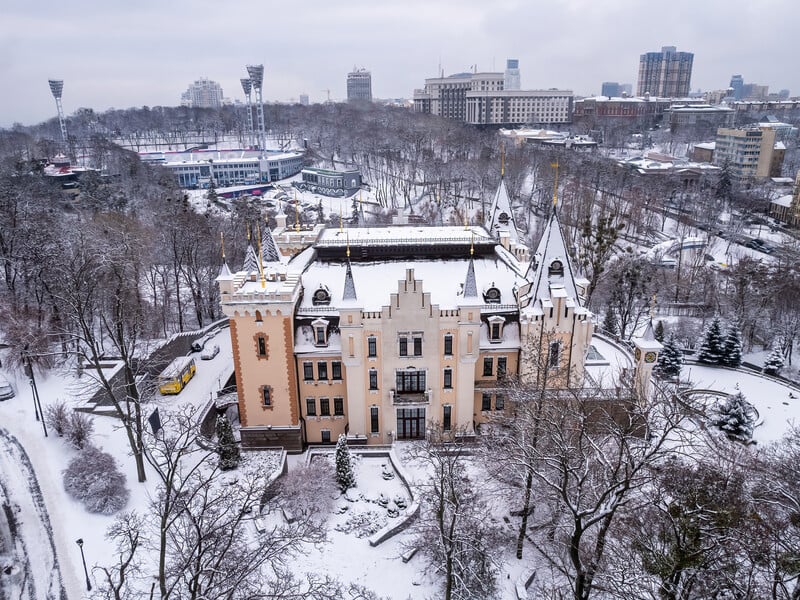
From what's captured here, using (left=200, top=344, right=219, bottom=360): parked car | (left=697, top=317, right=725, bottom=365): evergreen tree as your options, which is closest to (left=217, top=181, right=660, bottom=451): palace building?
(left=200, top=344, right=219, bottom=360): parked car

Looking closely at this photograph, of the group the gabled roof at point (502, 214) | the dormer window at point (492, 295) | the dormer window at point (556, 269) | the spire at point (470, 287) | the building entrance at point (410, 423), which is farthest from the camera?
the gabled roof at point (502, 214)

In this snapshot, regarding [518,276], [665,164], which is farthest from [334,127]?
[518,276]

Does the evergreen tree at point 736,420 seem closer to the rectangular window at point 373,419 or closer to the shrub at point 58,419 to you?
the rectangular window at point 373,419

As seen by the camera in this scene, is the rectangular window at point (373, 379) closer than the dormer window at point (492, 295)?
Yes

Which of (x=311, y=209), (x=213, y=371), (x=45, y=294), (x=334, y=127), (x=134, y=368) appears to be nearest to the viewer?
(x=134, y=368)

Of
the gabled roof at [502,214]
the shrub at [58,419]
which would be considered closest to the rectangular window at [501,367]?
the gabled roof at [502,214]

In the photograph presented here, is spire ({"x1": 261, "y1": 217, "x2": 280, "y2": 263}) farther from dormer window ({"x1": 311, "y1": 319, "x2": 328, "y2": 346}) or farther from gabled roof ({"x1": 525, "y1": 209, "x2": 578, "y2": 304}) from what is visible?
gabled roof ({"x1": 525, "y1": 209, "x2": 578, "y2": 304})

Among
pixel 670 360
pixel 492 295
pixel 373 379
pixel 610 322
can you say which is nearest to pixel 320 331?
pixel 373 379

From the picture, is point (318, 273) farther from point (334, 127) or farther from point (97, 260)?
point (334, 127)
